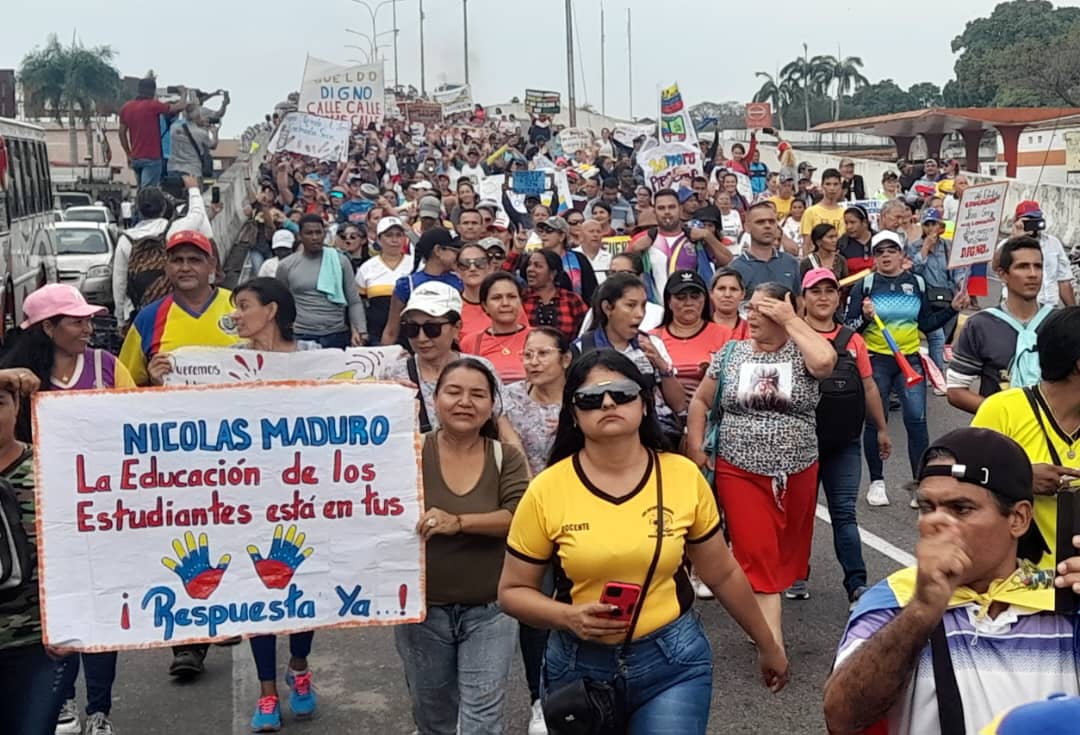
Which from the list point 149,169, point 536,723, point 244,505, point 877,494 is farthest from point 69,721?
point 149,169

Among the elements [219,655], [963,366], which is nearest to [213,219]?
[219,655]

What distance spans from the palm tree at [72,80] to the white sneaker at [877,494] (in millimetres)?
66746

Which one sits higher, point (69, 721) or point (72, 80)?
point (72, 80)

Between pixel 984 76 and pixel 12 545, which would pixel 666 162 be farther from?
pixel 984 76

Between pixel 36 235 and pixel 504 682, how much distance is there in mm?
14949

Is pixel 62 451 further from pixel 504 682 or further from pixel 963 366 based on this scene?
pixel 963 366

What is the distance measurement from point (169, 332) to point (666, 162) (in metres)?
13.3

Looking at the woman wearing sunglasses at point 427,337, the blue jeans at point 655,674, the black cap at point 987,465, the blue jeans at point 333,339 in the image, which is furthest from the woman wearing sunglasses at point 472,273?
the black cap at point 987,465

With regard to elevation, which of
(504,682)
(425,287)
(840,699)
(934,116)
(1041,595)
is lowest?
(504,682)

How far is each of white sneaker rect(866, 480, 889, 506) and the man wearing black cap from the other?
19.7 ft

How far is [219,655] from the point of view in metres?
6.50

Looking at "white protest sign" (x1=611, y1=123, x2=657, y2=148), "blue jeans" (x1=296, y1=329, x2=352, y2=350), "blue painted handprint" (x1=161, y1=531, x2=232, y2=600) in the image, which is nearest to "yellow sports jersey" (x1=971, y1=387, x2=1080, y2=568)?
"blue painted handprint" (x1=161, y1=531, x2=232, y2=600)

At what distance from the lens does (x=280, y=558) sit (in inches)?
185

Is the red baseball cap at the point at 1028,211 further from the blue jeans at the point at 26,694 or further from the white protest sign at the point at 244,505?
the blue jeans at the point at 26,694
